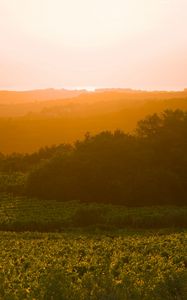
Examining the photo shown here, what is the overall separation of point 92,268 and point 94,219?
24.7 metres

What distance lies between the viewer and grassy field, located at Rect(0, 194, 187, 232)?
155ft

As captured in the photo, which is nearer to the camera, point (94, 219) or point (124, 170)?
point (94, 219)

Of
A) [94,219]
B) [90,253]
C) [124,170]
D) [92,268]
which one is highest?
[92,268]

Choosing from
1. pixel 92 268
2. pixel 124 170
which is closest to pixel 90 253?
pixel 92 268

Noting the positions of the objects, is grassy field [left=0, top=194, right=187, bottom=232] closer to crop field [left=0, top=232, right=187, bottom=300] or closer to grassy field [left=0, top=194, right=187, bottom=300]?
grassy field [left=0, top=194, right=187, bottom=300]

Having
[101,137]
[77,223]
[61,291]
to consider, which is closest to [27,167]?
[101,137]

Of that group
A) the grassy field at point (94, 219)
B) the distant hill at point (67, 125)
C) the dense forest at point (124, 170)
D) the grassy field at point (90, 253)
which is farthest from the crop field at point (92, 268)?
the distant hill at point (67, 125)

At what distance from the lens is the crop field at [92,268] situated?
16312 millimetres

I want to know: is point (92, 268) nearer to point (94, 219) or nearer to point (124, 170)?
point (94, 219)

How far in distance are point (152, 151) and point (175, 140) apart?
3607mm

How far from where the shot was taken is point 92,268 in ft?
80.0

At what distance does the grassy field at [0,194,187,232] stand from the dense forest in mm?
9363

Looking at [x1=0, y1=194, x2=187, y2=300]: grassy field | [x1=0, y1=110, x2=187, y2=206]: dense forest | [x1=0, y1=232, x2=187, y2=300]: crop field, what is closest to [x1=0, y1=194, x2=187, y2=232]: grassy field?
→ [x1=0, y1=194, x2=187, y2=300]: grassy field

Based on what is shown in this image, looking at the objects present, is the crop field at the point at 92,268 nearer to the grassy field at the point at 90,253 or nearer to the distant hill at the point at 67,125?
the grassy field at the point at 90,253
